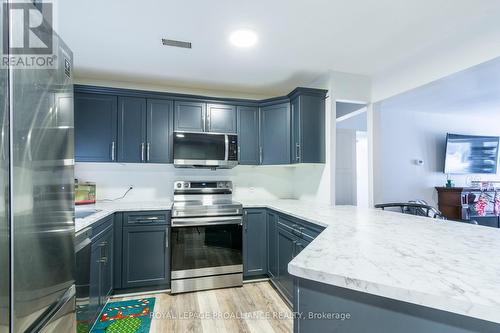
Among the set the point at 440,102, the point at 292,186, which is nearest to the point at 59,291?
the point at 292,186

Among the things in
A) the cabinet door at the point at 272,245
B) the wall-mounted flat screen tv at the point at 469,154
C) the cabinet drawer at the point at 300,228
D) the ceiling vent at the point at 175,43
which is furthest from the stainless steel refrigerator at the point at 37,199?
the wall-mounted flat screen tv at the point at 469,154

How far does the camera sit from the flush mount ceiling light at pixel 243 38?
2019 millimetres

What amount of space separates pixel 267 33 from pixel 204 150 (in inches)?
58.0

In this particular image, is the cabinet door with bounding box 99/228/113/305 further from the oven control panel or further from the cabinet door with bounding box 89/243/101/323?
the oven control panel

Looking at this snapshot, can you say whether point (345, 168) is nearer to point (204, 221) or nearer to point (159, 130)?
point (204, 221)

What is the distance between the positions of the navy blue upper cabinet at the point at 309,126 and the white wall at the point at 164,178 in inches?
29.5

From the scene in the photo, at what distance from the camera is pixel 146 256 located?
8.24 feet

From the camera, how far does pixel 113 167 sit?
3.03 m

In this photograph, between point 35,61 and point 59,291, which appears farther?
point 59,291

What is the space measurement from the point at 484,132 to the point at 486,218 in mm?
1799

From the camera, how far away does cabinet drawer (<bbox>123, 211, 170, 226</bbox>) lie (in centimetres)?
248

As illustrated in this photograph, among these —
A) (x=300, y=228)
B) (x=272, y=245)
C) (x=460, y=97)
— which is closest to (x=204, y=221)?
(x=272, y=245)

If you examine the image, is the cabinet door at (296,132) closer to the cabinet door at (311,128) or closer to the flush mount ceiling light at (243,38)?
the cabinet door at (311,128)

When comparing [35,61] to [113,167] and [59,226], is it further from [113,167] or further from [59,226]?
[113,167]
